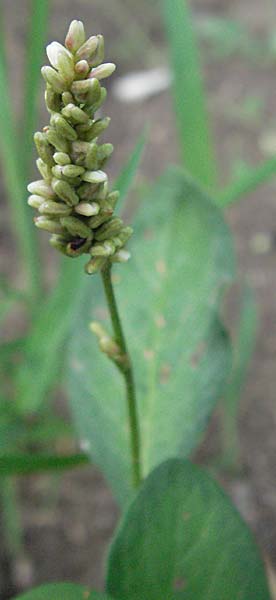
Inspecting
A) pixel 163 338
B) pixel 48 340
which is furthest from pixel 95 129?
pixel 48 340

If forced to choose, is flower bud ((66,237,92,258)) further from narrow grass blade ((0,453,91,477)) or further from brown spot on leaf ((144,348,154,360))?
brown spot on leaf ((144,348,154,360))

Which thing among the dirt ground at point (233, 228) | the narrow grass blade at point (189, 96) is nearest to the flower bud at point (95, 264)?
the narrow grass blade at point (189, 96)

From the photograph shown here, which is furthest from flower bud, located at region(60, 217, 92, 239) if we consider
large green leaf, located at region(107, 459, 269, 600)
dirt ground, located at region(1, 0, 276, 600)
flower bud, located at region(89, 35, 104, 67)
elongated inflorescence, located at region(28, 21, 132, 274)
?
dirt ground, located at region(1, 0, 276, 600)

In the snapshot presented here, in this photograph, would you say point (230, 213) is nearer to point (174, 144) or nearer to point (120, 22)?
point (174, 144)

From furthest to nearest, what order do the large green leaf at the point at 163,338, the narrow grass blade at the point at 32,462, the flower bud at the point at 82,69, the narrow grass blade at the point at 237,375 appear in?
the narrow grass blade at the point at 237,375
the large green leaf at the point at 163,338
the narrow grass blade at the point at 32,462
the flower bud at the point at 82,69

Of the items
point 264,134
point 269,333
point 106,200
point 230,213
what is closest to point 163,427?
point 106,200

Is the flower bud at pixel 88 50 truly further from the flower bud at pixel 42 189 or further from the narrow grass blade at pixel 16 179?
the narrow grass blade at pixel 16 179

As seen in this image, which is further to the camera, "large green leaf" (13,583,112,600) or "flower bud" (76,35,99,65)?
"large green leaf" (13,583,112,600)
